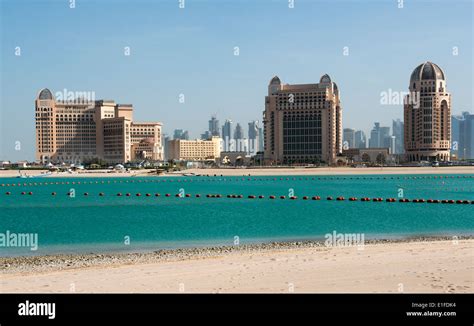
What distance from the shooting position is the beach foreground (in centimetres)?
1777

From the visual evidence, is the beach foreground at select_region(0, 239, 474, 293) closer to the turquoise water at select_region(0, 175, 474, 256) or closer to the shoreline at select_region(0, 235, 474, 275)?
the shoreline at select_region(0, 235, 474, 275)

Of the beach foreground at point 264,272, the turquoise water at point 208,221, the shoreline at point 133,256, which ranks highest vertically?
the beach foreground at point 264,272

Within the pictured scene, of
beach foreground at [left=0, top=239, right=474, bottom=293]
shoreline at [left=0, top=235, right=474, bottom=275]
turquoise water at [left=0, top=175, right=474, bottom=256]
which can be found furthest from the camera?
turquoise water at [left=0, top=175, right=474, bottom=256]

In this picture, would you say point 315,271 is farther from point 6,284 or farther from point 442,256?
point 6,284

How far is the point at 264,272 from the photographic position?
20.5 meters

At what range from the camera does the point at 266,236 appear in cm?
3575

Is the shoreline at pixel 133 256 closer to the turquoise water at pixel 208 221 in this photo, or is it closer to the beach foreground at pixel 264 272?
the beach foreground at pixel 264 272

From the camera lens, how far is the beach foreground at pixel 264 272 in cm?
1777

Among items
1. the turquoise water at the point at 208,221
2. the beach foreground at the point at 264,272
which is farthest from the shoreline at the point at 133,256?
the turquoise water at the point at 208,221

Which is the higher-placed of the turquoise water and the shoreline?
the shoreline

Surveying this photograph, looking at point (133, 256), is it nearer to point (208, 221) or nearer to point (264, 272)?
point (264, 272)

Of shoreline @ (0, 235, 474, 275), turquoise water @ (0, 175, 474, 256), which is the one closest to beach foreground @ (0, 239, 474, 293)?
shoreline @ (0, 235, 474, 275)
